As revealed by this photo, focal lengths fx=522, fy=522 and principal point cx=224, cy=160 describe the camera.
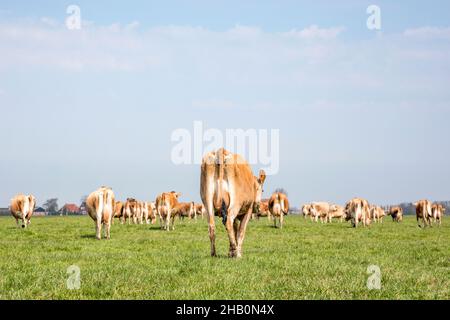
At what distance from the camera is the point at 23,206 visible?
3603 cm

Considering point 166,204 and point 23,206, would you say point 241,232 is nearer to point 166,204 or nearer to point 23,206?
point 166,204

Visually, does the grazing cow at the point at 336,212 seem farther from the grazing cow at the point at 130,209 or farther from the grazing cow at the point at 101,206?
the grazing cow at the point at 101,206

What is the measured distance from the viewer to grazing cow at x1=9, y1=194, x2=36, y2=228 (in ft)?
118

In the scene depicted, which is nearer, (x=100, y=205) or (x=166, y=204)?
(x=100, y=205)

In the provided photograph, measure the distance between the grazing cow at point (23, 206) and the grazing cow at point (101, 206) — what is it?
13.8 meters

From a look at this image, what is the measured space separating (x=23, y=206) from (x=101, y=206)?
594 inches

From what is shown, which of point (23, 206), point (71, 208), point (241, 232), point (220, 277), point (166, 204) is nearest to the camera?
point (220, 277)

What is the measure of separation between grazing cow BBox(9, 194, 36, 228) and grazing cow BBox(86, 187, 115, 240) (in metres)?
13.8

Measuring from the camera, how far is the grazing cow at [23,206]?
36031mm

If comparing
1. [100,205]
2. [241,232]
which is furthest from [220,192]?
[100,205]


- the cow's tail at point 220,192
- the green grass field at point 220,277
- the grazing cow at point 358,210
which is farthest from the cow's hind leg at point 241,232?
the grazing cow at point 358,210

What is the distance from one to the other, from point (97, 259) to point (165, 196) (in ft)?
67.0
